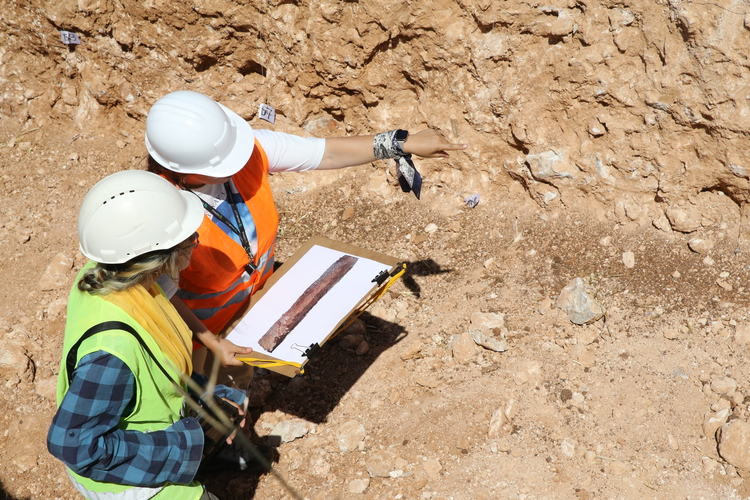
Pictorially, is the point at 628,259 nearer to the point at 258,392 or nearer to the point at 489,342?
the point at 489,342

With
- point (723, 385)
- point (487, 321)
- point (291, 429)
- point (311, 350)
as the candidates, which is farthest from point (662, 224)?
point (291, 429)

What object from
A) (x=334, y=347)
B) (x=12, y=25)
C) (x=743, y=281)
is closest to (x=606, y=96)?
(x=743, y=281)

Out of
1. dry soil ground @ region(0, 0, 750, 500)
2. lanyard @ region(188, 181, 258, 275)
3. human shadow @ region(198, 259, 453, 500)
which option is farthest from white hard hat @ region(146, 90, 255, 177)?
dry soil ground @ region(0, 0, 750, 500)

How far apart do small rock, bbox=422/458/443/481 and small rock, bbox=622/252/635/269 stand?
75.2 inches

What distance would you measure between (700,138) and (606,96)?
67 centimetres

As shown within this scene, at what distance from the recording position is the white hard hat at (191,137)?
272 cm

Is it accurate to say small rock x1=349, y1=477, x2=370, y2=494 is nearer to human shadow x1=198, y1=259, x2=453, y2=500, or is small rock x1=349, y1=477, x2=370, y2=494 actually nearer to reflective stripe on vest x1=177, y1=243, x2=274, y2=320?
human shadow x1=198, y1=259, x2=453, y2=500

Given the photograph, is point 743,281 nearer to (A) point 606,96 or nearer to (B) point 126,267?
(A) point 606,96

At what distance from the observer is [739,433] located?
2904 mm

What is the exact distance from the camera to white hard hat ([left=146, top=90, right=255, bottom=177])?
2.72m

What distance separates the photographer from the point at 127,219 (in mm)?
2123

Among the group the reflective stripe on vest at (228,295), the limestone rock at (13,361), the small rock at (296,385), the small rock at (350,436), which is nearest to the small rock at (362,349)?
the small rock at (296,385)

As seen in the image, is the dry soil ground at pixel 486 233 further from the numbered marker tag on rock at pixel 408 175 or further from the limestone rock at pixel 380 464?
the numbered marker tag on rock at pixel 408 175

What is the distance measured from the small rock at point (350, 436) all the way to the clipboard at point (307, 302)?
699 mm
